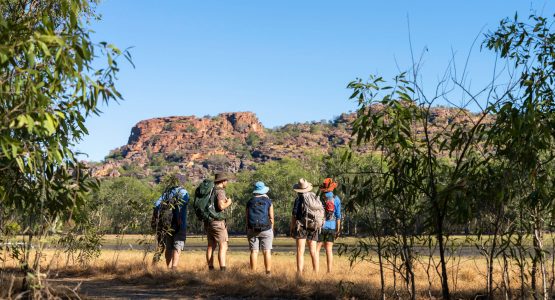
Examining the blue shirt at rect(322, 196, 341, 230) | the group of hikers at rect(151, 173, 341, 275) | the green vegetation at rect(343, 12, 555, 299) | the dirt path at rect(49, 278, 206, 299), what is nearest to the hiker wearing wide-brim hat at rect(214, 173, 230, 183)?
the group of hikers at rect(151, 173, 341, 275)

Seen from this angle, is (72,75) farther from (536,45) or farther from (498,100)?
(536,45)

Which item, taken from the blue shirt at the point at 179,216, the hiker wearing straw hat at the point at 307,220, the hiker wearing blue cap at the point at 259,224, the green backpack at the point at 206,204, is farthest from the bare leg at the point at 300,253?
the blue shirt at the point at 179,216

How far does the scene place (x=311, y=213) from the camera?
11.0m

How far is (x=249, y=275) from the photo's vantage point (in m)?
10.3

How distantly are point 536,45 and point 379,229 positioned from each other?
9.27ft

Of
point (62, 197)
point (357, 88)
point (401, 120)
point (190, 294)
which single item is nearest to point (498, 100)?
point (401, 120)

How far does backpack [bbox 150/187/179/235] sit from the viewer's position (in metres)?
A: 11.8

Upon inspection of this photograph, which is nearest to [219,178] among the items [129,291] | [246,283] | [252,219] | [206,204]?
[206,204]

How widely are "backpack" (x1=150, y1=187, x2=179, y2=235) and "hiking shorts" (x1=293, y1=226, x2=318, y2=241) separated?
2368 mm

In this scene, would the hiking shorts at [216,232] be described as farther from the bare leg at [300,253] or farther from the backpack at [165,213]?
the bare leg at [300,253]

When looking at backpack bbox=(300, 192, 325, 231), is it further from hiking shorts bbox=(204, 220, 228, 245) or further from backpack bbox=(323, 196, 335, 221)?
hiking shorts bbox=(204, 220, 228, 245)

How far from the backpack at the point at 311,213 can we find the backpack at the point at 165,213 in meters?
2.48

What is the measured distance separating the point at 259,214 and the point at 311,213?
101cm

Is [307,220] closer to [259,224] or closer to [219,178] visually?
[259,224]
